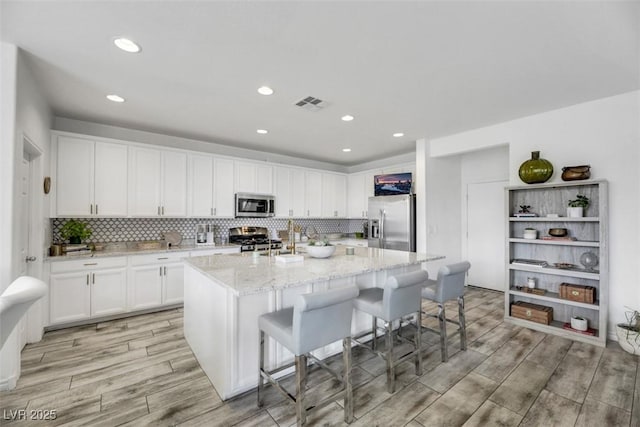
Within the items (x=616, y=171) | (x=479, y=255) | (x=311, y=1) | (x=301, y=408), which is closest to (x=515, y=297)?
(x=479, y=255)

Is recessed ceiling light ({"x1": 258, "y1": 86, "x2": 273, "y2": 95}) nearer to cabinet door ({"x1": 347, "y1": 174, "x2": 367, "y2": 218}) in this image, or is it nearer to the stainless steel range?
the stainless steel range

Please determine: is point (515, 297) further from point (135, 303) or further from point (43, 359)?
point (43, 359)

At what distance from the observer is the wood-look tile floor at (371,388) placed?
1872mm

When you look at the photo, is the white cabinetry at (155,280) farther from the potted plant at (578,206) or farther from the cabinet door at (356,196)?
the potted plant at (578,206)

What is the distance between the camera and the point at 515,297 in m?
3.80

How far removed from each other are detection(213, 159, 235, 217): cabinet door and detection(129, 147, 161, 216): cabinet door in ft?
2.79

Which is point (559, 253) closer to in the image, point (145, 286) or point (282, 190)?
point (282, 190)

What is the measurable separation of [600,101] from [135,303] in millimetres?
6151

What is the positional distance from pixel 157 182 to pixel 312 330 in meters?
3.63

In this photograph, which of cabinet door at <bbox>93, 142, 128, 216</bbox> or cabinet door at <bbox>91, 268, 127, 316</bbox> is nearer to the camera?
cabinet door at <bbox>91, 268, 127, 316</bbox>

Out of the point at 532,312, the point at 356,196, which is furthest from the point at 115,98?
the point at 532,312

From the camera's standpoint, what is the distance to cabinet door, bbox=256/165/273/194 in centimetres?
520

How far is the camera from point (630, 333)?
8.89ft

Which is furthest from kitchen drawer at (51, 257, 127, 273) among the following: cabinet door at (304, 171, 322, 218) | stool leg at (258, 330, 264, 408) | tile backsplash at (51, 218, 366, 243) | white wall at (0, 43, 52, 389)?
cabinet door at (304, 171, 322, 218)
